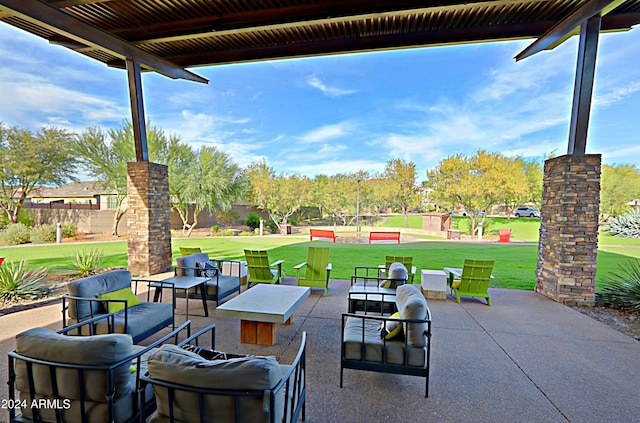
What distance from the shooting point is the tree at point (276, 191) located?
800 inches

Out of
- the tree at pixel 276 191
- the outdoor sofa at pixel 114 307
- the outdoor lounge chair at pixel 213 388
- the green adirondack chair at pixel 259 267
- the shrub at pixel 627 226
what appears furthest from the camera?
the tree at pixel 276 191

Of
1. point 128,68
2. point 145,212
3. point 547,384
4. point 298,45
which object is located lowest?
point 547,384

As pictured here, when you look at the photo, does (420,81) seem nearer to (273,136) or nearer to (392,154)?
(392,154)

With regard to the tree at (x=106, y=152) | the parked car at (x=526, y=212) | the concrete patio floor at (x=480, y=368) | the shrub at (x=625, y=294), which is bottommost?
the concrete patio floor at (x=480, y=368)

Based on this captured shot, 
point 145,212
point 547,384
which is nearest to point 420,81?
point 145,212

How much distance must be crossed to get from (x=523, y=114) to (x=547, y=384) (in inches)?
782

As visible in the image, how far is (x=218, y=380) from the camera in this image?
1.49 metres

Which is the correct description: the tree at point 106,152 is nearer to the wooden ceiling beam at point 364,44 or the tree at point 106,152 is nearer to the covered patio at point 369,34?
the wooden ceiling beam at point 364,44

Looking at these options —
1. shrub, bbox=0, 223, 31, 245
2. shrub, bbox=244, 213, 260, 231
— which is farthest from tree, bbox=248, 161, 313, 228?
shrub, bbox=0, 223, 31, 245

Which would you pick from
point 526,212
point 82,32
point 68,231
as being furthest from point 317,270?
point 526,212

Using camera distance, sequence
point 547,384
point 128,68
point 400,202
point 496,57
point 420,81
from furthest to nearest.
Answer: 1. point 400,202
2. point 420,81
3. point 496,57
4. point 128,68
5. point 547,384

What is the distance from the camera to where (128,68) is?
6.78m

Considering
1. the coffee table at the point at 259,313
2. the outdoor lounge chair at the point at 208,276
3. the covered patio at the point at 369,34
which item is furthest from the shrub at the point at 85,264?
the coffee table at the point at 259,313

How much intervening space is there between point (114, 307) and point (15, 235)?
1383cm
